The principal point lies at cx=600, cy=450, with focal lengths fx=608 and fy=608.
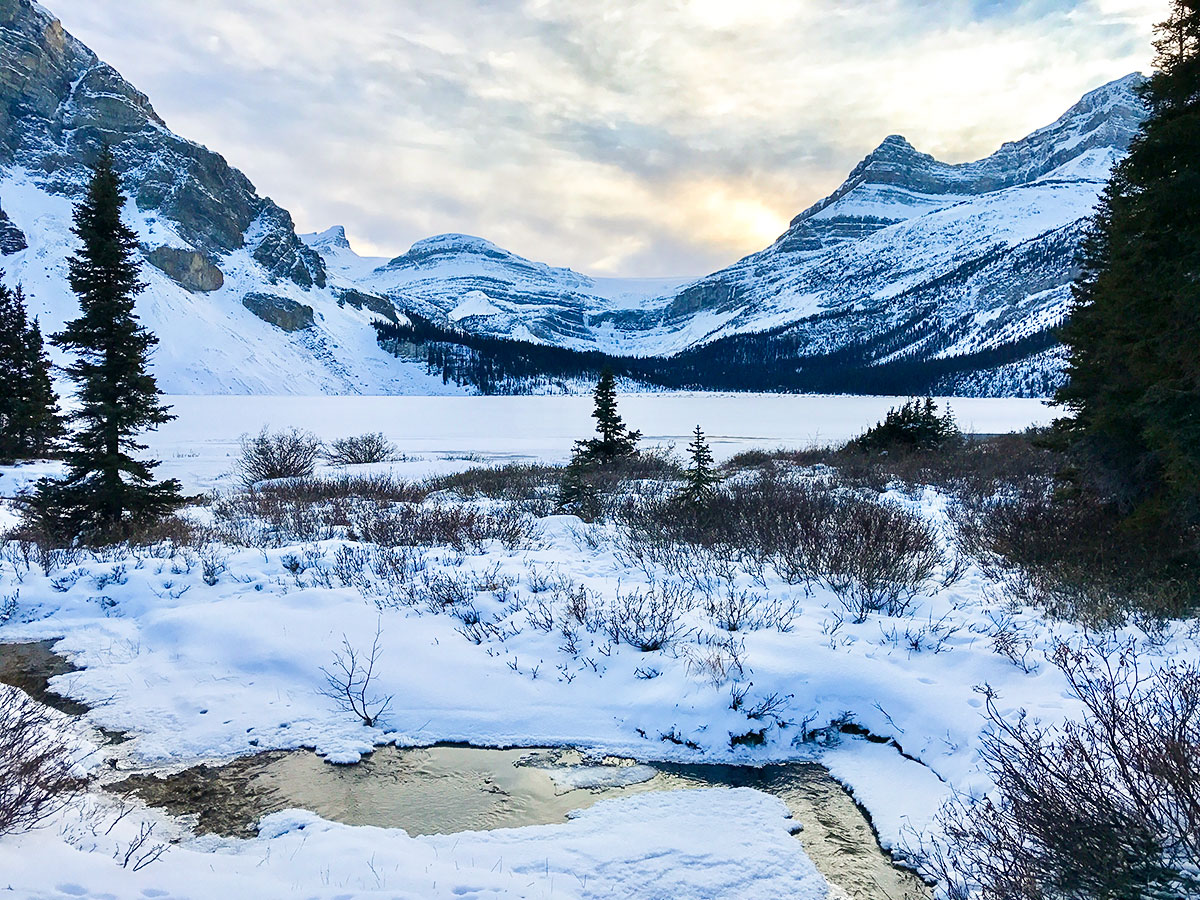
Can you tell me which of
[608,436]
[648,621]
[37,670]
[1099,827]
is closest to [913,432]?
[608,436]

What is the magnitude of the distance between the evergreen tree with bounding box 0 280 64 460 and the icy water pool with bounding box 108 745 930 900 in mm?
26400

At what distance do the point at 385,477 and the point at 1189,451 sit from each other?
21914mm

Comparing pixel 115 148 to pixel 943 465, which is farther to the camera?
pixel 115 148

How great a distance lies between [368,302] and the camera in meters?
186

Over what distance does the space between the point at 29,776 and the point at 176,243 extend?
539 feet

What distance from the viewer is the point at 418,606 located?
8383 millimetres

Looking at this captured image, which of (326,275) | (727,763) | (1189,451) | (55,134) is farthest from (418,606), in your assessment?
(55,134)

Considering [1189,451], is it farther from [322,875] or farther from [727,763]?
[322,875]

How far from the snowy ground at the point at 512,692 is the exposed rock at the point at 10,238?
448ft

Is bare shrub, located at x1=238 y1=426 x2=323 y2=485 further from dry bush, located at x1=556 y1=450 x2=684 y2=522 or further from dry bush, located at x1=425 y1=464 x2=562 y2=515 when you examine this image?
dry bush, located at x1=556 y1=450 x2=684 y2=522

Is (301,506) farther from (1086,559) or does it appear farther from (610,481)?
(1086,559)

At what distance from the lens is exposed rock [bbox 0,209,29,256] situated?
10425 centimetres

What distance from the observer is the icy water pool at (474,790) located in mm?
4461

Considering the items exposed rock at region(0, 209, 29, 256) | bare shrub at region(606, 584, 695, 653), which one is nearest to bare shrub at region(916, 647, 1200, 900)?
bare shrub at region(606, 584, 695, 653)
